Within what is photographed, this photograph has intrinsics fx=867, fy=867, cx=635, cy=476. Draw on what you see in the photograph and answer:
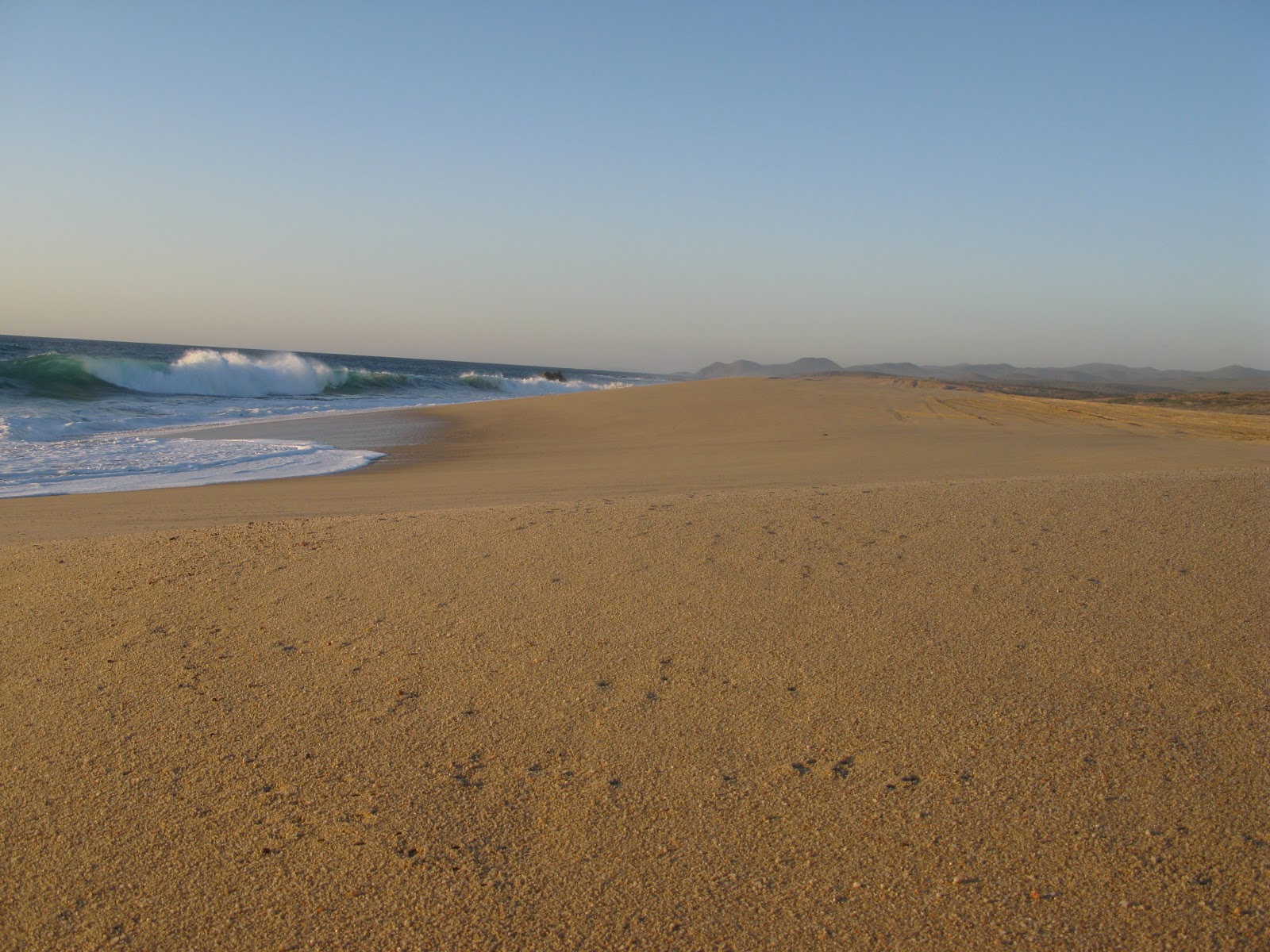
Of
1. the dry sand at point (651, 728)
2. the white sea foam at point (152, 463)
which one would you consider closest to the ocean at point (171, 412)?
the white sea foam at point (152, 463)

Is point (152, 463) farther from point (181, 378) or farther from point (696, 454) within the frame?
point (181, 378)

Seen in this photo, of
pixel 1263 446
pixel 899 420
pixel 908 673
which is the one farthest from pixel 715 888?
pixel 899 420

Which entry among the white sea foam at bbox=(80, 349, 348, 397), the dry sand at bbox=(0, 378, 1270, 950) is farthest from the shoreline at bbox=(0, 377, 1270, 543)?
the white sea foam at bbox=(80, 349, 348, 397)

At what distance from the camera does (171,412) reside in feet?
71.6

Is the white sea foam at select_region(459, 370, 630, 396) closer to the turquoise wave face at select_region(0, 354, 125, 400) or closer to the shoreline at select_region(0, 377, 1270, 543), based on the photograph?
the turquoise wave face at select_region(0, 354, 125, 400)

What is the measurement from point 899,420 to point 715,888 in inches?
485

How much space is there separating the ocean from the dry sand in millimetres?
5395

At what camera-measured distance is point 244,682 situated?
3.06 metres

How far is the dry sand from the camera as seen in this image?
200cm

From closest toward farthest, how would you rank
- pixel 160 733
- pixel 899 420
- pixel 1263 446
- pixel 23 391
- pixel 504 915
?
pixel 504 915 < pixel 160 733 < pixel 1263 446 < pixel 899 420 < pixel 23 391

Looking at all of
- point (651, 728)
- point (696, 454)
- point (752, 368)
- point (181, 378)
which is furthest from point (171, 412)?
point (752, 368)

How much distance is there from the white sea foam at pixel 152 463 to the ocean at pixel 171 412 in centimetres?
2

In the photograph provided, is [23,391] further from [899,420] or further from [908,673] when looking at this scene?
[908,673]

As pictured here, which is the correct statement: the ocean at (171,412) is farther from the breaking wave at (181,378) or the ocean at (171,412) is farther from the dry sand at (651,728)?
the dry sand at (651,728)
